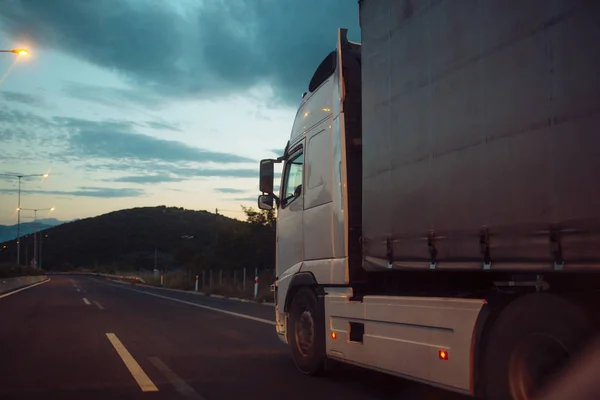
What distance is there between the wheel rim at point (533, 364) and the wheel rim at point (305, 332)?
362 cm

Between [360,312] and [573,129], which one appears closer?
[573,129]

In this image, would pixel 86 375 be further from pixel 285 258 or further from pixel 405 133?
pixel 405 133

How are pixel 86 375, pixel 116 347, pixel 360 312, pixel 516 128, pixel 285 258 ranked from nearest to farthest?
pixel 516 128
pixel 360 312
pixel 86 375
pixel 285 258
pixel 116 347

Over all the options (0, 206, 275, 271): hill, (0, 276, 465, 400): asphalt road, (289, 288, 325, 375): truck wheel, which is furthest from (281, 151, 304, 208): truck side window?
(0, 206, 275, 271): hill

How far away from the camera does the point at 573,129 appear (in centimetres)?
405

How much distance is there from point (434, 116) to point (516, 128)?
1.11m

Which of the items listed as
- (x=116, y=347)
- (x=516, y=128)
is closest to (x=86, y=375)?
(x=116, y=347)

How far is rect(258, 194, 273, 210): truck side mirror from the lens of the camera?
988cm

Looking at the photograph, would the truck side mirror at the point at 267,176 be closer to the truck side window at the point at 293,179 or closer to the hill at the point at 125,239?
the truck side window at the point at 293,179

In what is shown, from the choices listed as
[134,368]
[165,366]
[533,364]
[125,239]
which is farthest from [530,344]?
[125,239]

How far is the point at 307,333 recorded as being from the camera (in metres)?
8.39

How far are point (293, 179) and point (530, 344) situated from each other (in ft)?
17.0

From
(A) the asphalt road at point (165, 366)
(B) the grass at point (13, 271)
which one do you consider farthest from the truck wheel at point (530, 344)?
(B) the grass at point (13, 271)

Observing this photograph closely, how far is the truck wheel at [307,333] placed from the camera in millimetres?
8039
